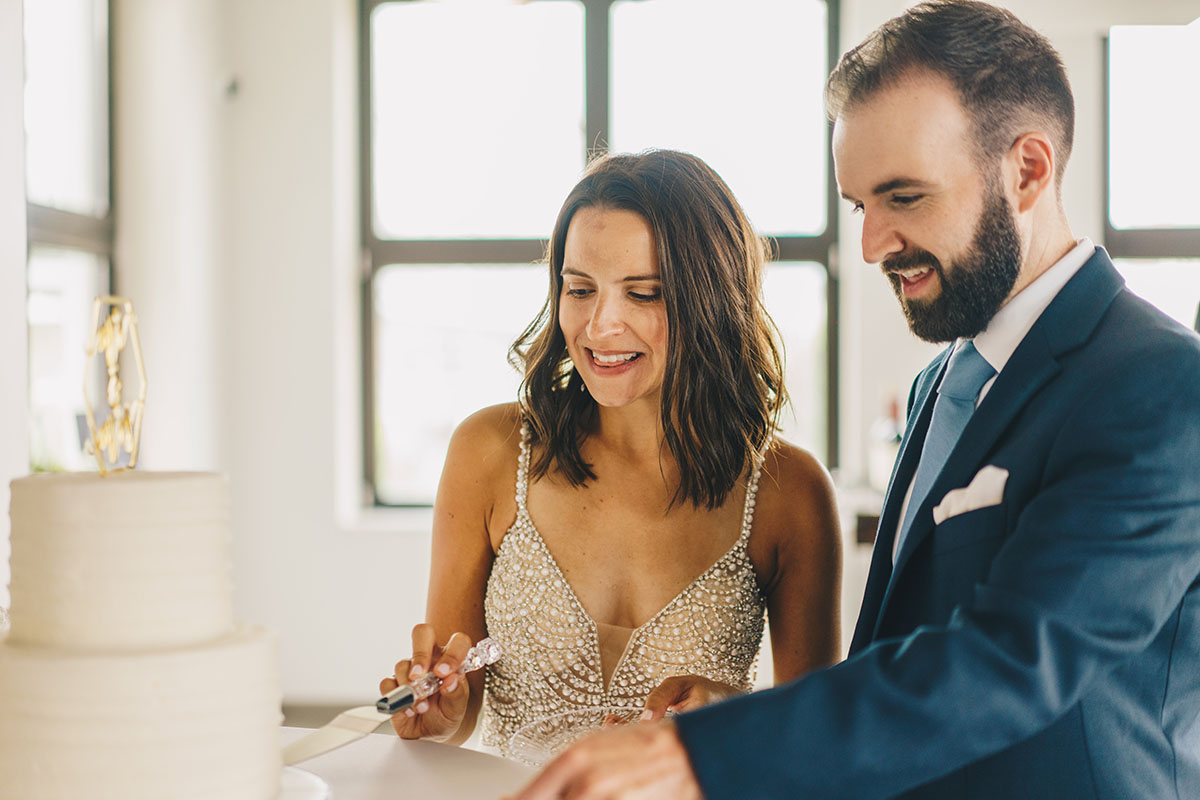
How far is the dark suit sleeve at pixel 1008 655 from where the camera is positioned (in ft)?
2.86

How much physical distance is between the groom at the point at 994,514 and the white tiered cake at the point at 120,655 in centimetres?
26

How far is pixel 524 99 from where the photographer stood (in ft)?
15.3

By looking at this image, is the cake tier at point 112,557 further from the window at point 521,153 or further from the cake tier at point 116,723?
the window at point 521,153

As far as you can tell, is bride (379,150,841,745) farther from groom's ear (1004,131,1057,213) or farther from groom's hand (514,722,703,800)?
groom's hand (514,722,703,800)

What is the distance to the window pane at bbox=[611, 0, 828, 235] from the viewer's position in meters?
4.56

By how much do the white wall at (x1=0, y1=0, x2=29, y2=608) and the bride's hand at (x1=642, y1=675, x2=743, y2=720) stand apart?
2216 mm

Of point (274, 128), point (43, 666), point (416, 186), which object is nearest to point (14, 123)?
point (274, 128)

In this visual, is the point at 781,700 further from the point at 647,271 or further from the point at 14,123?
the point at 14,123

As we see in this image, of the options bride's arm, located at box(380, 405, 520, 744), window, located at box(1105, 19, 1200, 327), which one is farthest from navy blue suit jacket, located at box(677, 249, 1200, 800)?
window, located at box(1105, 19, 1200, 327)

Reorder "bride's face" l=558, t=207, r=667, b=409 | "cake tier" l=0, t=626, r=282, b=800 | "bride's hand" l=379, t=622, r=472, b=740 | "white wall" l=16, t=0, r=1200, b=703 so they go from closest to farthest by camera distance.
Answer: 1. "cake tier" l=0, t=626, r=282, b=800
2. "bride's hand" l=379, t=622, r=472, b=740
3. "bride's face" l=558, t=207, r=667, b=409
4. "white wall" l=16, t=0, r=1200, b=703

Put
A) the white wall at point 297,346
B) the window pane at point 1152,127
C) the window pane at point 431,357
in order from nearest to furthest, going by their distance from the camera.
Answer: the window pane at point 1152,127 → the white wall at point 297,346 → the window pane at point 431,357

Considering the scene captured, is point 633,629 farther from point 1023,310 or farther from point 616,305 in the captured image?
point 1023,310

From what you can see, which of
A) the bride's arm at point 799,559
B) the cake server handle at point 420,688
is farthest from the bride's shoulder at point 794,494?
the cake server handle at point 420,688

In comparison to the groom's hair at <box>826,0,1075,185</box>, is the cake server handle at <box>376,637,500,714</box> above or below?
below
